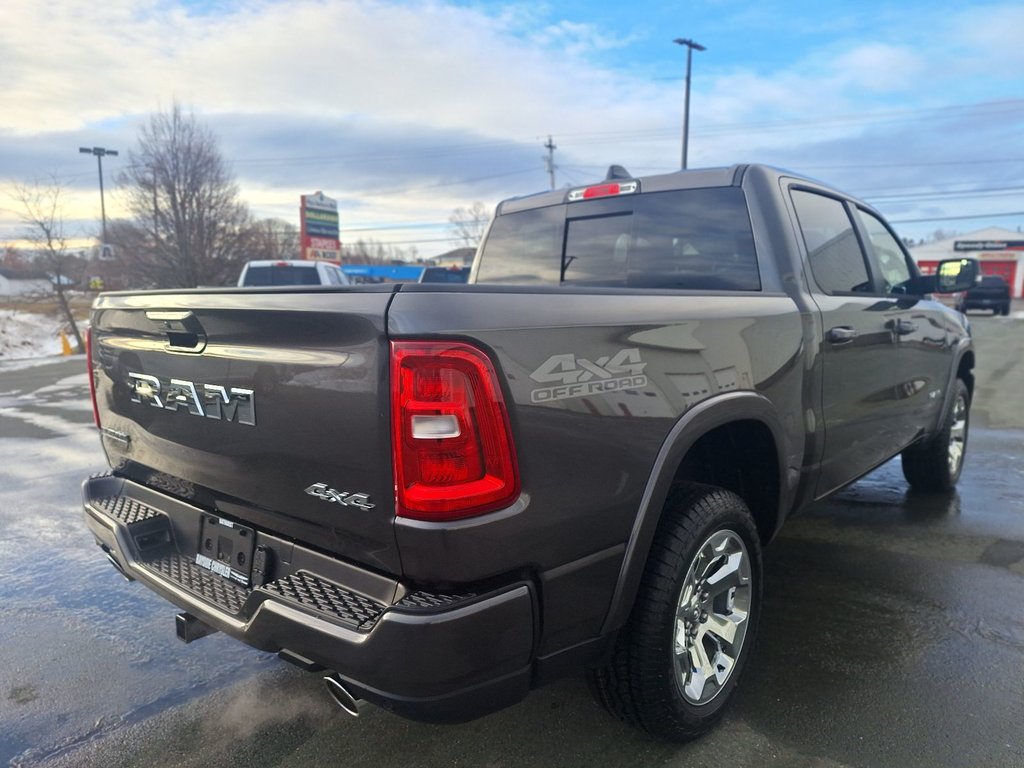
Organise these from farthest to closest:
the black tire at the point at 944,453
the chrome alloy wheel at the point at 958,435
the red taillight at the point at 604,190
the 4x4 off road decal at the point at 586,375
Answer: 1. the chrome alloy wheel at the point at 958,435
2. the black tire at the point at 944,453
3. the red taillight at the point at 604,190
4. the 4x4 off road decal at the point at 586,375

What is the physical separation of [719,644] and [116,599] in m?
2.97

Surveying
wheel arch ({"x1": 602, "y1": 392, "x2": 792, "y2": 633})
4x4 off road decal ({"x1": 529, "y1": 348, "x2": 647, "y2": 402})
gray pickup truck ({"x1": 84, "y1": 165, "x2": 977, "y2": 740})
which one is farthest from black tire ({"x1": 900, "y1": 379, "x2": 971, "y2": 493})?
4x4 off road decal ({"x1": 529, "y1": 348, "x2": 647, "y2": 402})

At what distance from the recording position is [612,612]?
2055 mm

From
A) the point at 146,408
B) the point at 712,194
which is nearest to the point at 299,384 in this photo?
the point at 146,408

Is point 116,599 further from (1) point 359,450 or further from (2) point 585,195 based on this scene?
(2) point 585,195

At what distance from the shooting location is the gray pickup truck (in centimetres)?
172

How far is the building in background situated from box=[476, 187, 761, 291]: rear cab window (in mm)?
55961

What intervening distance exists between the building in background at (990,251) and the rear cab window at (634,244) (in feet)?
184

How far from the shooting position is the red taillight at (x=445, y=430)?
5.55ft

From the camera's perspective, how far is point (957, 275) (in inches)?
177

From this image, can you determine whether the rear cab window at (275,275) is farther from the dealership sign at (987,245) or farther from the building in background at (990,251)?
the dealership sign at (987,245)

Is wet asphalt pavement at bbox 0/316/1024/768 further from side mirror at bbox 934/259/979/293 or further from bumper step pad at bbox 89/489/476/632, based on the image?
side mirror at bbox 934/259/979/293

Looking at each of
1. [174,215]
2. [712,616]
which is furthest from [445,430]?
[174,215]

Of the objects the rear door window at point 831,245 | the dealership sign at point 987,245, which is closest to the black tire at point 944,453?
the rear door window at point 831,245
